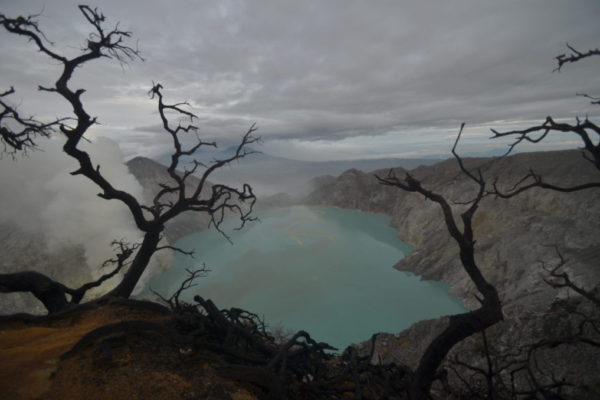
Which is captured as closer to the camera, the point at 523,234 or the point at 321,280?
the point at 523,234

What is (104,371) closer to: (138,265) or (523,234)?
(138,265)

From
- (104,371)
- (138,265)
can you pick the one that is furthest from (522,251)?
(104,371)

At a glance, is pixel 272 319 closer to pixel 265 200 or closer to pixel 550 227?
pixel 550 227

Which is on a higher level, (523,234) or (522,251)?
(523,234)

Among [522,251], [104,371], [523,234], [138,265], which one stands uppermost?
[138,265]

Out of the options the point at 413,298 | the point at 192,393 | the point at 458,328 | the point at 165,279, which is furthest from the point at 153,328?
the point at 165,279

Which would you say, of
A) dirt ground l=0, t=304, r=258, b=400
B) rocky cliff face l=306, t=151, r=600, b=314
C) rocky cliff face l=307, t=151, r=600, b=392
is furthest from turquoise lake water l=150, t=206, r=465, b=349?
dirt ground l=0, t=304, r=258, b=400
